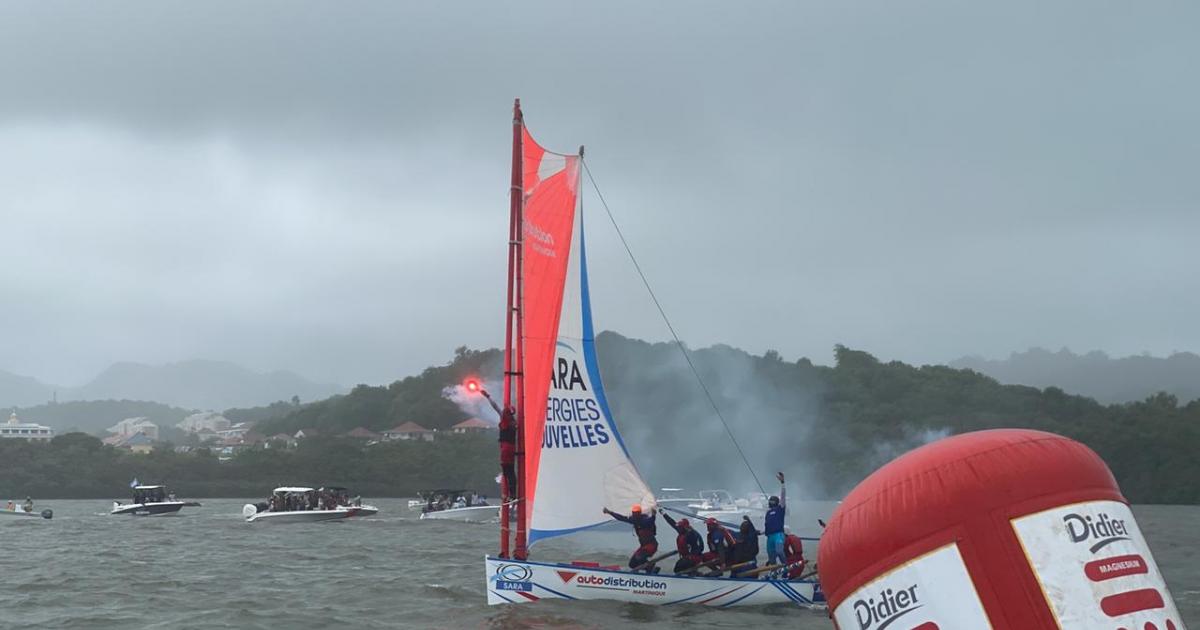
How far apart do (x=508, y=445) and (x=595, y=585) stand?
3.07m

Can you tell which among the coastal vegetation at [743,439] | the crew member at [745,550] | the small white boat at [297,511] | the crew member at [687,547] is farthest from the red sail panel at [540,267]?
the coastal vegetation at [743,439]

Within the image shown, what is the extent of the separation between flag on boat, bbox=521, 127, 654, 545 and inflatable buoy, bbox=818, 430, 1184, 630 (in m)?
14.9

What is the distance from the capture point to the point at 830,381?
106 metres

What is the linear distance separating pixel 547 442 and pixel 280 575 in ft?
38.4

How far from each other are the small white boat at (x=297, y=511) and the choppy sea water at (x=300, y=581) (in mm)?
5836

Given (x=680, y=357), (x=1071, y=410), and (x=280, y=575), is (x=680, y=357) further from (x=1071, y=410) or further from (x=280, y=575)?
(x=280, y=575)

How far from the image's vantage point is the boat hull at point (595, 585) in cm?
1978

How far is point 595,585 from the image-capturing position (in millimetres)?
19891

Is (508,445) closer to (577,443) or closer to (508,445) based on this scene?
(508,445)

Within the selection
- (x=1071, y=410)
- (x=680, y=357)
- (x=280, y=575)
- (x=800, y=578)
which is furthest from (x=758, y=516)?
(x=680, y=357)

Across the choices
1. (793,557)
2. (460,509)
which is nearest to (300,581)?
(793,557)

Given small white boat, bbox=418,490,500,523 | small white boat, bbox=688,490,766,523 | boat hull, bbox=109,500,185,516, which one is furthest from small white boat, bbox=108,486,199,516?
small white boat, bbox=688,490,766,523

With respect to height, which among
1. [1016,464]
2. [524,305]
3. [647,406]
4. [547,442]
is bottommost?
[1016,464]

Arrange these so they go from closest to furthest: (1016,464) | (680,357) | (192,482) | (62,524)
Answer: (1016,464) → (62,524) → (192,482) → (680,357)
